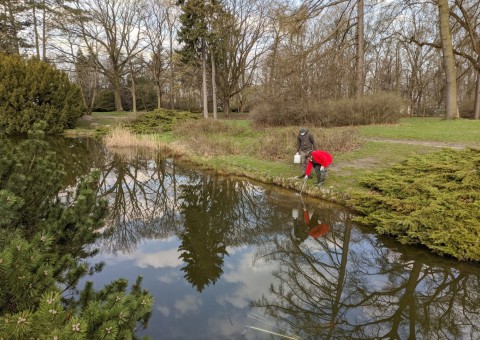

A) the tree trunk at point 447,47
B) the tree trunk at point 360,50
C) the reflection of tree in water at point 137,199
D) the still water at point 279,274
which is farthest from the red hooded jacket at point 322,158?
the tree trunk at point 447,47

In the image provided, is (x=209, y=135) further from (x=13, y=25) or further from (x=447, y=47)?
(x=13, y=25)

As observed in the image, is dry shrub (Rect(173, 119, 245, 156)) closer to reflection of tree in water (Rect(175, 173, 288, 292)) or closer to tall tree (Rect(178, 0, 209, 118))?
reflection of tree in water (Rect(175, 173, 288, 292))

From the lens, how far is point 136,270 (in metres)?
5.71

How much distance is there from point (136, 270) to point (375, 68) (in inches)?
1721

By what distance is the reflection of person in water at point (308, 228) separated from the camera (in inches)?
275

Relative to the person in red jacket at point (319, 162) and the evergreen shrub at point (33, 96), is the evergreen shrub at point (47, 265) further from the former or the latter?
the evergreen shrub at point (33, 96)

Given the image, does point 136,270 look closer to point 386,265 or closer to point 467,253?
point 386,265

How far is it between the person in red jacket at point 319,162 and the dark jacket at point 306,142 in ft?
0.64

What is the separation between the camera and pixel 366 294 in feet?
15.9

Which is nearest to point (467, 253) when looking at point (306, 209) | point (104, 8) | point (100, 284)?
point (306, 209)

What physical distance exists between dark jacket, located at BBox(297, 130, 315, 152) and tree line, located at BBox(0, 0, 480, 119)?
34.3 feet

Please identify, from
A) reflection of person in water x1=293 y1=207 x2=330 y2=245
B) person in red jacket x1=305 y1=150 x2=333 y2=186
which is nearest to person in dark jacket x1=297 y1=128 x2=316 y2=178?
person in red jacket x1=305 y1=150 x2=333 y2=186

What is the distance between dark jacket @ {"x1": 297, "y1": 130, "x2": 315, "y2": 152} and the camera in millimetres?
9812

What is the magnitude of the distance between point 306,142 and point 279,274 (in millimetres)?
5252
